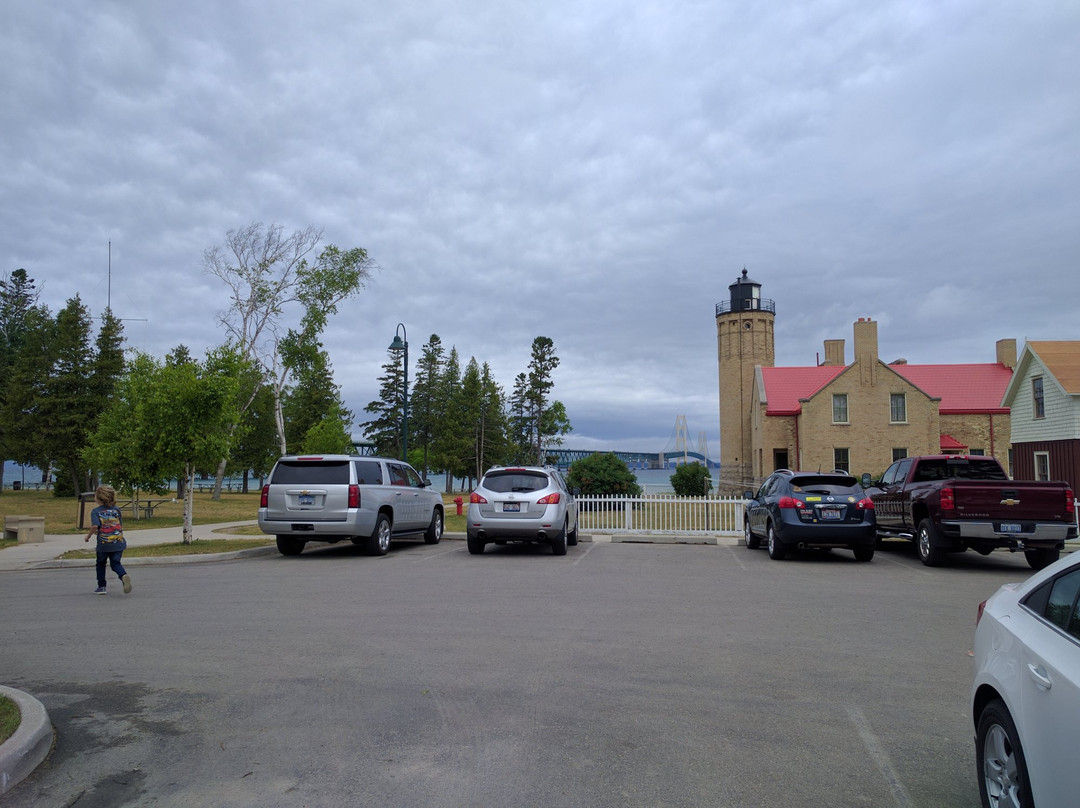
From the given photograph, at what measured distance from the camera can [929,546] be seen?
47.5ft

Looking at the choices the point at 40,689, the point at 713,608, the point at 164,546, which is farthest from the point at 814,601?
the point at 164,546

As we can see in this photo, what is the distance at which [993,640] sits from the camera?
12.7 feet

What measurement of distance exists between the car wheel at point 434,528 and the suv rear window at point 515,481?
330cm

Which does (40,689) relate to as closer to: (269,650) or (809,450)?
(269,650)

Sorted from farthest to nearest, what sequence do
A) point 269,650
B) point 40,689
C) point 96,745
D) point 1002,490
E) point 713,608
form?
point 1002,490
point 713,608
point 269,650
point 40,689
point 96,745

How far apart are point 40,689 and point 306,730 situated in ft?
8.33

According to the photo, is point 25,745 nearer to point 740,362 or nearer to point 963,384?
point 963,384

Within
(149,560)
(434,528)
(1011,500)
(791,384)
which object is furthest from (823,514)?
(791,384)

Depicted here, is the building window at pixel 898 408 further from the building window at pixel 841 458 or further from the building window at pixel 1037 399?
the building window at pixel 1037 399

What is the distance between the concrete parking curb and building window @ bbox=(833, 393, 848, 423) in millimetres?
45509

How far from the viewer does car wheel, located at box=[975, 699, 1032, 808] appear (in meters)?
3.27

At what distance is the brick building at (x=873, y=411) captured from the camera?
4544cm

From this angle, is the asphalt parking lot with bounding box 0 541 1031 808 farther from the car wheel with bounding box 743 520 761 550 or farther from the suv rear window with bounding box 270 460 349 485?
the car wheel with bounding box 743 520 761 550

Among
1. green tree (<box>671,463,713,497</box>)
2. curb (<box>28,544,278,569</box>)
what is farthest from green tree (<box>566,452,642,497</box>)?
curb (<box>28,544,278,569</box>)
